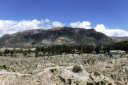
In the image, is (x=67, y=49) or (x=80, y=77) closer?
(x=80, y=77)

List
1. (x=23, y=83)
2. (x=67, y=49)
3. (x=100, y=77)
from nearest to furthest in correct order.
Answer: (x=23, y=83), (x=100, y=77), (x=67, y=49)

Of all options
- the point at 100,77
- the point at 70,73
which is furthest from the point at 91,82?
the point at 70,73

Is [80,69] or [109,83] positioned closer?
[109,83]

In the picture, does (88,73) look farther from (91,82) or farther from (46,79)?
(46,79)

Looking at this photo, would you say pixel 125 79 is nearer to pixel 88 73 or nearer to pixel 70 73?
pixel 88 73

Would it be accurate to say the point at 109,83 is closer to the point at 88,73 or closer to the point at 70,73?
the point at 88,73

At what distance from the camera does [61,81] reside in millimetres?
32312

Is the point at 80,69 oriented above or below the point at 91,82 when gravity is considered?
above

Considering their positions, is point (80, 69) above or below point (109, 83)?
above

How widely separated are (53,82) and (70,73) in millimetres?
4287

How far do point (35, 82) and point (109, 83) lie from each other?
46.3ft

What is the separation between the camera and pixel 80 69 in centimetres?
3497

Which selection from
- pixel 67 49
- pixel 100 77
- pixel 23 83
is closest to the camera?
pixel 23 83

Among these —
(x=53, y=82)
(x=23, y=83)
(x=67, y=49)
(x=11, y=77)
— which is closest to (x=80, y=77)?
(x=53, y=82)
